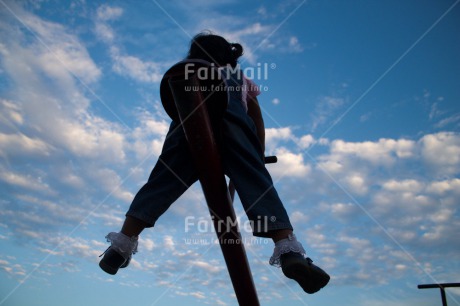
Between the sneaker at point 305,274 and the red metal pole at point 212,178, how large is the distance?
1.23 feet

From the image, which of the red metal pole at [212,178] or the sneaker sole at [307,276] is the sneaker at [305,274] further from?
the red metal pole at [212,178]

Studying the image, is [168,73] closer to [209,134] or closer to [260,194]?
[209,134]

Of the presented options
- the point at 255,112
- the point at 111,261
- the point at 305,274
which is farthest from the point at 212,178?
the point at 255,112

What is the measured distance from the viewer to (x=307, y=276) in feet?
5.23

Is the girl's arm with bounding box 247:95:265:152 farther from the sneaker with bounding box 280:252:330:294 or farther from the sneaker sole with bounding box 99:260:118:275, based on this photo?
the sneaker sole with bounding box 99:260:118:275

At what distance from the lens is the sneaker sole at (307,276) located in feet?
5.23

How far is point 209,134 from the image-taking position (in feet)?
5.18

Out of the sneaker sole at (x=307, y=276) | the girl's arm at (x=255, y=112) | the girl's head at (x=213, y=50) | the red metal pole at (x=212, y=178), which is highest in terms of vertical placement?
the girl's head at (x=213, y=50)

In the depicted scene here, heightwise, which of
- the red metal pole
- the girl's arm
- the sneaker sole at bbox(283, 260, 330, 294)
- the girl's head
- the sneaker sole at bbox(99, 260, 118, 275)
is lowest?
the sneaker sole at bbox(283, 260, 330, 294)

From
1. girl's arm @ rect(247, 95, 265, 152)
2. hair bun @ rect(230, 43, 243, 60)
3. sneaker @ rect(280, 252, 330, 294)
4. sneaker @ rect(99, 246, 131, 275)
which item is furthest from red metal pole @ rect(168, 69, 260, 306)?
hair bun @ rect(230, 43, 243, 60)

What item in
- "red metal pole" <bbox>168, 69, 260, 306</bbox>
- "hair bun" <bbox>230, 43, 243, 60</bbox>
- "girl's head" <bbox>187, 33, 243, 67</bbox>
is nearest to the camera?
"red metal pole" <bbox>168, 69, 260, 306</bbox>

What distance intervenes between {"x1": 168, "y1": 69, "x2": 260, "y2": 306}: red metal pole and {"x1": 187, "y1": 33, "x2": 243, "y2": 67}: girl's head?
3.47 feet

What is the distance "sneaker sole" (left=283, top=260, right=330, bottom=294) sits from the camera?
1594 mm

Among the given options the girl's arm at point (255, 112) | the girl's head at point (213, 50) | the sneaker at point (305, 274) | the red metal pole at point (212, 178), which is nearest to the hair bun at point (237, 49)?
the girl's head at point (213, 50)
